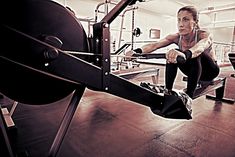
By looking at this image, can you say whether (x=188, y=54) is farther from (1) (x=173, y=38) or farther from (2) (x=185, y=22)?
(1) (x=173, y=38)

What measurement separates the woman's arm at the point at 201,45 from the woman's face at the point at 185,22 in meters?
0.11

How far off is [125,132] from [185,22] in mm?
958

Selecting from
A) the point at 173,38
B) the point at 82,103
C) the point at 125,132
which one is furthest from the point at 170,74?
the point at 82,103

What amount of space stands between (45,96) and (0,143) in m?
0.28

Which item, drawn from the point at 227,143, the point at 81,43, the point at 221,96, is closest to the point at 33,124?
the point at 81,43

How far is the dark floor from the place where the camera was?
1.00 meters

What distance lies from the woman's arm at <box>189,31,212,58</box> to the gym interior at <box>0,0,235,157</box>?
0.67ft

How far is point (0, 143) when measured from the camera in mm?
684

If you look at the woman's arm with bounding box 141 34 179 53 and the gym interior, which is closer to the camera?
the gym interior

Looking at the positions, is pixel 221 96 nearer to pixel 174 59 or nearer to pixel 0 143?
pixel 174 59

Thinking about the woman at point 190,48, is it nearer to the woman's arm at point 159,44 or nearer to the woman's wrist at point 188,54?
the woman's arm at point 159,44

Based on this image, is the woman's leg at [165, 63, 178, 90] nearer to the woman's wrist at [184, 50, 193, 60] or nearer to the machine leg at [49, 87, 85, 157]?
the woman's wrist at [184, 50, 193, 60]

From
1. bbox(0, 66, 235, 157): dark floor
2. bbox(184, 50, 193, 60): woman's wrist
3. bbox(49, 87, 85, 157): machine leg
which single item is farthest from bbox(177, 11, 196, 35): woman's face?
bbox(49, 87, 85, 157): machine leg

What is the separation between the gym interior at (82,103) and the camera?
2.14 feet
